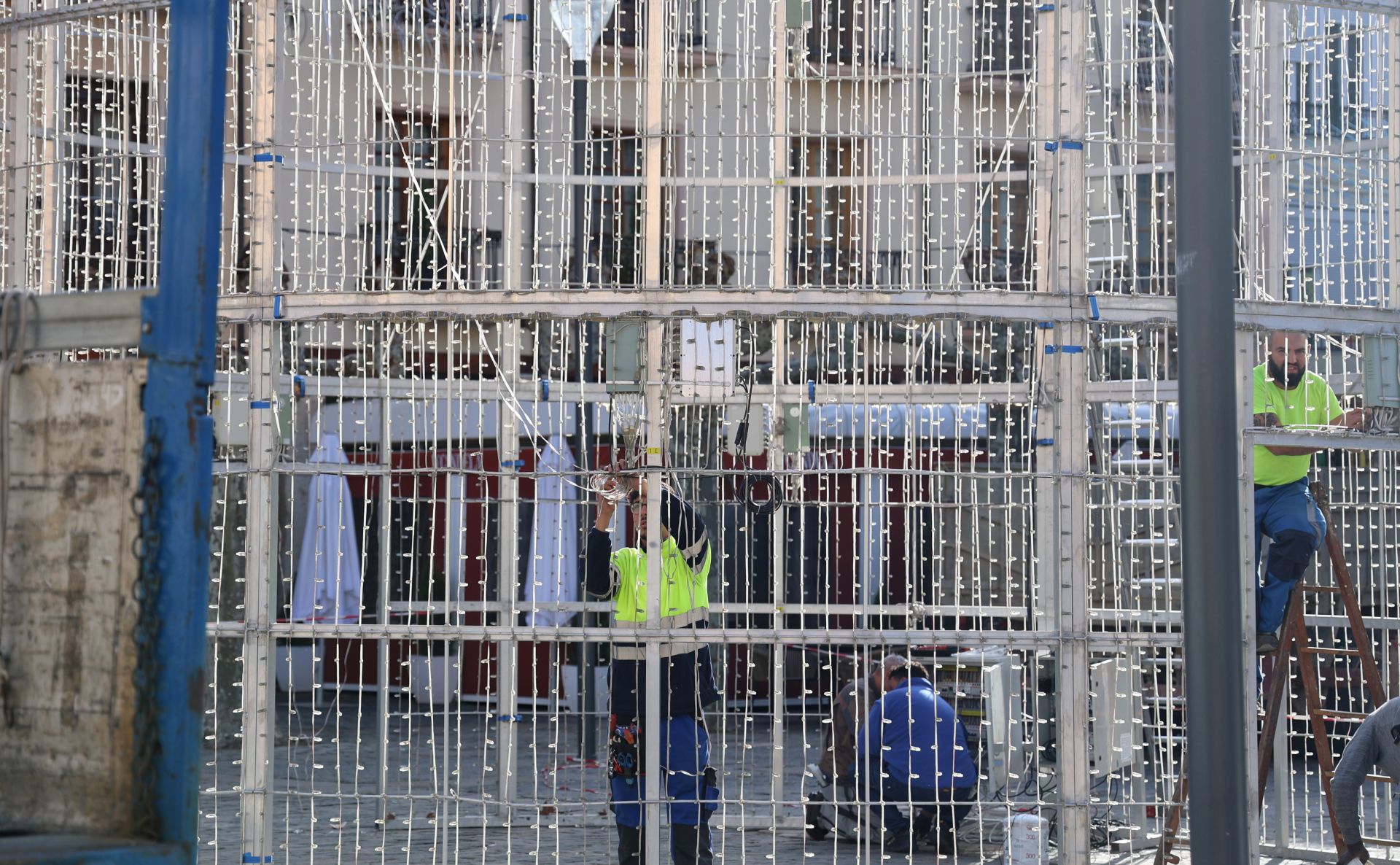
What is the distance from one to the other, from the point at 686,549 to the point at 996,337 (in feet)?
31.9

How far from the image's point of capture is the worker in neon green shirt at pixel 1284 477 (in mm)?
8594

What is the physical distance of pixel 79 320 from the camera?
3543 millimetres

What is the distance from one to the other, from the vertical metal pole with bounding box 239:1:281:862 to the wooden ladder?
4432mm

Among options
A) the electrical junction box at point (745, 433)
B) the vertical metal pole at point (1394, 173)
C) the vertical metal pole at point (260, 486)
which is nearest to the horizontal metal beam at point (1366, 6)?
the vertical metal pole at point (1394, 173)

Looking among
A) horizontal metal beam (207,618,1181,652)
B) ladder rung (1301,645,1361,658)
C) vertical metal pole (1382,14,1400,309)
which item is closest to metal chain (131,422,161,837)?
horizontal metal beam (207,618,1181,652)

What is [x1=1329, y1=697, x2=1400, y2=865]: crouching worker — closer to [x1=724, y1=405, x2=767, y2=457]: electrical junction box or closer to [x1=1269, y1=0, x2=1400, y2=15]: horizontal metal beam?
[x1=1269, y1=0, x2=1400, y2=15]: horizontal metal beam

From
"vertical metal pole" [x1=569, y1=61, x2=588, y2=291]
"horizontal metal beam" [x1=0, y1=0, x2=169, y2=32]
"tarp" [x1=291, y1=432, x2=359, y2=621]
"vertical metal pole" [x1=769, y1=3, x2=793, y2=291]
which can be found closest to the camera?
"horizontal metal beam" [x1=0, y1=0, x2=169, y2=32]

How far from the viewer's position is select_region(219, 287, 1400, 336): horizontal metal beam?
7.15m

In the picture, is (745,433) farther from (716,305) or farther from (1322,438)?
(1322,438)

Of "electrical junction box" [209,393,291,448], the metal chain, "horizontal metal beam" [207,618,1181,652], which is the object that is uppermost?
"electrical junction box" [209,393,291,448]

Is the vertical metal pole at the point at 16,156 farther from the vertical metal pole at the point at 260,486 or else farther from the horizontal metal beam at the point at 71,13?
the vertical metal pole at the point at 260,486

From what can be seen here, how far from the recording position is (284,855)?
339 inches

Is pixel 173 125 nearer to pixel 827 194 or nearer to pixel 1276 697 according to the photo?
pixel 1276 697

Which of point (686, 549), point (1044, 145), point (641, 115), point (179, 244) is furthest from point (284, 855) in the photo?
point (179, 244)
